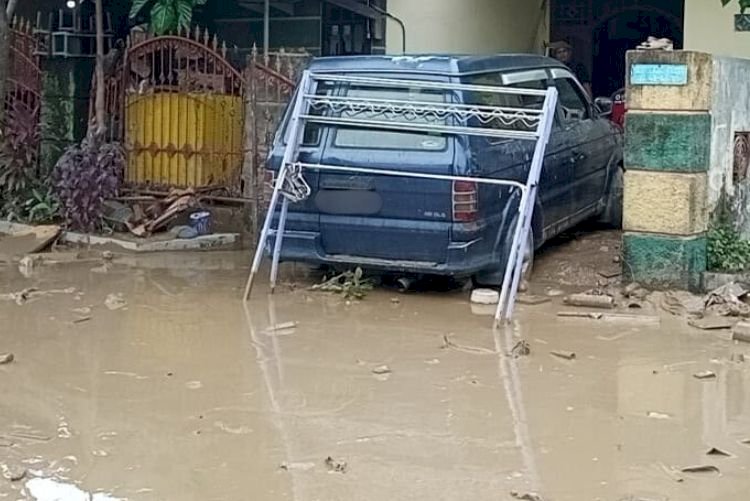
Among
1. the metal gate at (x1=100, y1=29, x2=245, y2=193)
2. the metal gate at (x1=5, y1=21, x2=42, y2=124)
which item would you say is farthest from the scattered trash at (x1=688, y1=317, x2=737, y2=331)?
the metal gate at (x1=5, y1=21, x2=42, y2=124)

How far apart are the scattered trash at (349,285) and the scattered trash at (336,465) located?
148 inches

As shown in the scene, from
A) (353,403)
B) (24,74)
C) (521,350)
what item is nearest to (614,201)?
(521,350)

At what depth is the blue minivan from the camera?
344 inches

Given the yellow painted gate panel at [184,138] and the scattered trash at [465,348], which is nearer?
the scattered trash at [465,348]

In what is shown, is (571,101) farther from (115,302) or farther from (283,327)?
(115,302)

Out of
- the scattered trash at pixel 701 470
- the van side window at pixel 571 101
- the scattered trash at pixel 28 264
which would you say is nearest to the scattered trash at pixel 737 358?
the scattered trash at pixel 701 470

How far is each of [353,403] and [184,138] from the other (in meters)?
7.00

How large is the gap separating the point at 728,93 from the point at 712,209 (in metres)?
0.91

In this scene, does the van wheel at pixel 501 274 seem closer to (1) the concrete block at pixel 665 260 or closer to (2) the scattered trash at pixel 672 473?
(1) the concrete block at pixel 665 260

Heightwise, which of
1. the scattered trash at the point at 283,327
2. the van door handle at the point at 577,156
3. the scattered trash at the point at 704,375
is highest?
the van door handle at the point at 577,156

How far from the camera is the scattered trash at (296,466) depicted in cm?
535

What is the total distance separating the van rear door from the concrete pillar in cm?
150

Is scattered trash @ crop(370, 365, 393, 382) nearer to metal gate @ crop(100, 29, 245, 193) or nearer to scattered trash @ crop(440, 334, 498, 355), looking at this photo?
scattered trash @ crop(440, 334, 498, 355)

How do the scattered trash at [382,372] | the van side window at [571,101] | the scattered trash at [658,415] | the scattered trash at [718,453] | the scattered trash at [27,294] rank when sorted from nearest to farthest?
the scattered trash at [718,453], the scattered trash at [658,415], the scattered trash at [382,372], the scattered trash at [27,294], the van side window at [571,101]
